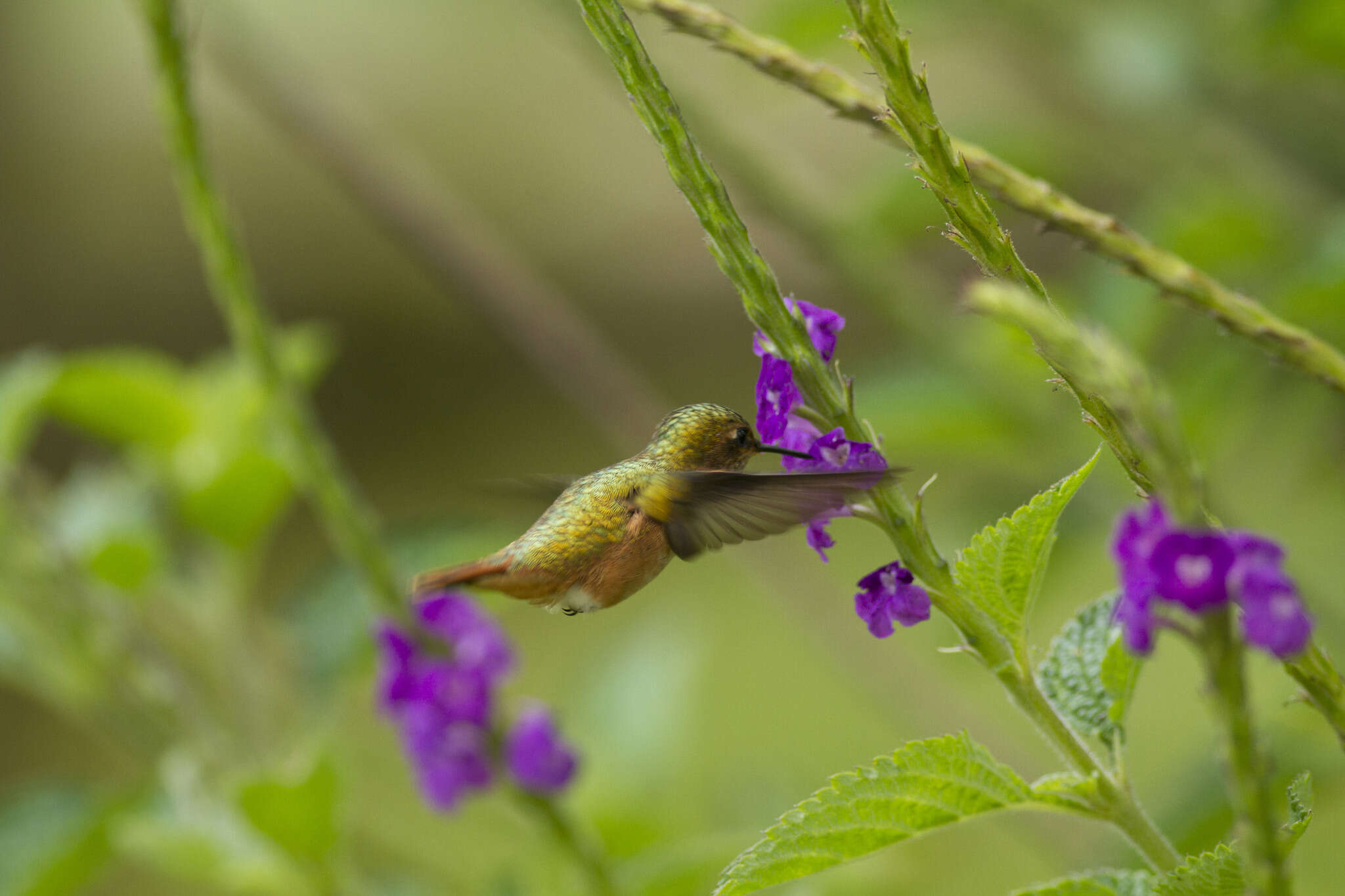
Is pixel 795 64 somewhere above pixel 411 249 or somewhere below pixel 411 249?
below

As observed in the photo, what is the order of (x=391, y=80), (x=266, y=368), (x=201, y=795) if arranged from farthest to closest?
(x=391, y=80) < (x=201, y=795) < (x=266, y=368)

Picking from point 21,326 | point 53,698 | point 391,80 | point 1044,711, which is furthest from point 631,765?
point 391,80

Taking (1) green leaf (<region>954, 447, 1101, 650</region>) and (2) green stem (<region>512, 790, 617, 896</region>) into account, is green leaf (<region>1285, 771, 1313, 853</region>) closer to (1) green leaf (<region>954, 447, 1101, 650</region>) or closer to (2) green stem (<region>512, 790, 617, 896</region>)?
(1) green leaf (<region>954, 447, 1101, 650</region>)

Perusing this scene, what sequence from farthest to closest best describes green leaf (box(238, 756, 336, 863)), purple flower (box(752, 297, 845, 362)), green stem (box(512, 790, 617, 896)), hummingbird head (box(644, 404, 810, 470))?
green leaf (box(238, 756, 336, 863))
green stem (box(512, 790, 617, 896))
hummingbird head (box(644, 404, 810, 470))
purple flower (box(752, 297, 845, 362))

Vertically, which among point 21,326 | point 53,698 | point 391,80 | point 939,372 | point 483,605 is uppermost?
point 391,80

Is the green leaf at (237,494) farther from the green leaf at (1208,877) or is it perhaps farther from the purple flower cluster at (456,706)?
the green leaf at (1208,877)

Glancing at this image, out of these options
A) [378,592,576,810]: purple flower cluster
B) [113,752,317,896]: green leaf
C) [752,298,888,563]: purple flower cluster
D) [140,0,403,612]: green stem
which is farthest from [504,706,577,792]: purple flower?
[752,298,888,563]: purple flower cluster

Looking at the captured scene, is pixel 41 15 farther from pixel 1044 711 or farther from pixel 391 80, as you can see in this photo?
pixel 1044 711

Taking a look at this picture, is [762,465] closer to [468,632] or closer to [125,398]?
[468,632]
